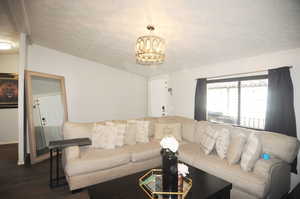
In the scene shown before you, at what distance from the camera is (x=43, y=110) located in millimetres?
3643

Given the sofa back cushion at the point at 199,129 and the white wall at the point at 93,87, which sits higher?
the white wall at the point at 93,87

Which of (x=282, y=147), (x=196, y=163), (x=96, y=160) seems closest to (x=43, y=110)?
(x=96, y=160)

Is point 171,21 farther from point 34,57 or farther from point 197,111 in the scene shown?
point 34,57

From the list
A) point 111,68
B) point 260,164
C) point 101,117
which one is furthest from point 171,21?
point 101,117

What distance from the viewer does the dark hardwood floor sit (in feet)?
7.09

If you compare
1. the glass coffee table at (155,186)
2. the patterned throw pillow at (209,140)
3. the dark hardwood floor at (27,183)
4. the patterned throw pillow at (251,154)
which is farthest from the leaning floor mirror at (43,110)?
the patterned throw pillow at (251,154)

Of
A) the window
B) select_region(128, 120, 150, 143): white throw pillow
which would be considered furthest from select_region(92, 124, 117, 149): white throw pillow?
the window

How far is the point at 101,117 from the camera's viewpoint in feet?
16.4

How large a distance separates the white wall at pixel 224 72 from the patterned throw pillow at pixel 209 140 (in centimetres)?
123

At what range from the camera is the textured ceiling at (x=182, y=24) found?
67.7 inches

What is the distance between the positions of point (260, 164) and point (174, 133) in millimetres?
1681

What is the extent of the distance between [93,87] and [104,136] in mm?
2457

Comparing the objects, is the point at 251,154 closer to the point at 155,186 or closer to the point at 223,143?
the point at 223,143

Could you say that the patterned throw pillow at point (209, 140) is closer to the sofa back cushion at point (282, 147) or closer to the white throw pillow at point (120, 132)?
the sofa back cushion at point (282, 147)
